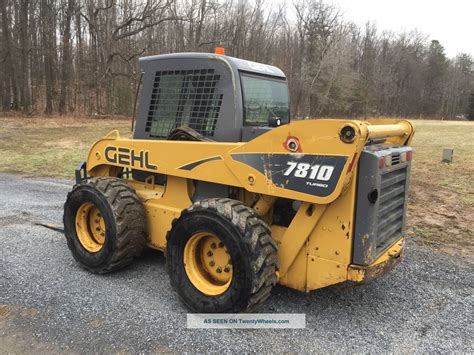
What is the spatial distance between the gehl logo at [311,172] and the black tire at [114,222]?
1.74 m

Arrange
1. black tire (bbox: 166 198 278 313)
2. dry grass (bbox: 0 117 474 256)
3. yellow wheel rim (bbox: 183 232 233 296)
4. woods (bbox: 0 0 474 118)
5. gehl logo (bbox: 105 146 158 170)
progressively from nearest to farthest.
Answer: black tire (bbox: 166 198 278 313)
yellow wheel rim (bbox: 183 232 233 296)
gehl logo (bbox: 105 146 158 170)
dry grass (bbox: 0 117 474 256)
woods (bbox: 0 0 474 118)

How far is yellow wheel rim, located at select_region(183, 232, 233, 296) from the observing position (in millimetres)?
3459

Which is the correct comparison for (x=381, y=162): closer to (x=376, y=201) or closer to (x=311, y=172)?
(x=376, y=201)

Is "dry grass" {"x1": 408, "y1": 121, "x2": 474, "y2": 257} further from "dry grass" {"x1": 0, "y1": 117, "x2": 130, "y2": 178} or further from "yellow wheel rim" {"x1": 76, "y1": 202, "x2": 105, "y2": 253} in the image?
"dry grass" {"x1": 0, "y1": 117, "x2": 130, "y2": 178}

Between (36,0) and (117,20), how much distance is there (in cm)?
548

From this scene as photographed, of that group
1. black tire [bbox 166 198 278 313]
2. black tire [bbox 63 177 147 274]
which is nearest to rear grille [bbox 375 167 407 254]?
black tire [bbox 166 198 278 313]

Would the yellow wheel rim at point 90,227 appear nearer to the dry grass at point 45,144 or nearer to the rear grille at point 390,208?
the rear grille at point 390,208

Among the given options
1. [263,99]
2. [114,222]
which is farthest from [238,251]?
[263,99]

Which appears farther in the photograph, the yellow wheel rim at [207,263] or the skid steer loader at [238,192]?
the yellow wheel rim at [207,263]

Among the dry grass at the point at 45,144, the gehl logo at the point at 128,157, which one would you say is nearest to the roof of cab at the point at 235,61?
the gehl logo at the point at 128,157

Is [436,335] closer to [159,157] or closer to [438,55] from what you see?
[159,157]

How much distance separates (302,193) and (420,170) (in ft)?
29.5

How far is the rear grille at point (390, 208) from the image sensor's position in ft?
10.7

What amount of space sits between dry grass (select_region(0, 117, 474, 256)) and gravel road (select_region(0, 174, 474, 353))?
119 centimetres
